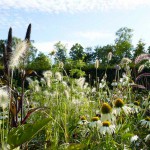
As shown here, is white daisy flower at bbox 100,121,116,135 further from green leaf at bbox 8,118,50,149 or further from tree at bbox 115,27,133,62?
tree at bbox 115,27,133,62

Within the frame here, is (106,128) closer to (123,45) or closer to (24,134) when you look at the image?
(24,134)

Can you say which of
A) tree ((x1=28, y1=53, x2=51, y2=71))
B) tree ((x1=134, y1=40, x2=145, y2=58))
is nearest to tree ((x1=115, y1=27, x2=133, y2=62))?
tree ((x1=134, y1=40, x2=145, y2=58))

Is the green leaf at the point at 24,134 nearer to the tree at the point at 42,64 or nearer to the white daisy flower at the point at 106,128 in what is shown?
the white daisy flower at the point at 106,128

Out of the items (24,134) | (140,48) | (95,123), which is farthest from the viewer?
(140,48)

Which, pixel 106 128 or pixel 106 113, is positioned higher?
pixel 106 113

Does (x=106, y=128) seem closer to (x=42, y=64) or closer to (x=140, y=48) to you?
(x=42, y=64)

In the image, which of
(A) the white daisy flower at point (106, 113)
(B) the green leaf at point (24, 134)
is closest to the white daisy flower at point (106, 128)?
(A) the white daisy flower at point (106, 113)

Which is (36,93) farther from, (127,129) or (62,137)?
(127,129)

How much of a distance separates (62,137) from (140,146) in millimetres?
763

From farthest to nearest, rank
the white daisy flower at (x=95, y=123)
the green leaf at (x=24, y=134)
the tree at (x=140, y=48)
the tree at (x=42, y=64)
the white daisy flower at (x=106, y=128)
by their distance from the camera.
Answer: the tree at (x=140, y=48)
the tree at (x=42, y=64)
the white daisy flower at (x=95, y=123)
the white daisy flower at (x=106, y=128)
the green leaf at (x=24, y=134)

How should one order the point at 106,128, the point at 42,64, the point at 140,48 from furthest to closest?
the point at 140,48 → the point at 42,64 → the point at 106,128

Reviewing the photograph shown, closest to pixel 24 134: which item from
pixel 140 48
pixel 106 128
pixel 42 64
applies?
pixel 106 128

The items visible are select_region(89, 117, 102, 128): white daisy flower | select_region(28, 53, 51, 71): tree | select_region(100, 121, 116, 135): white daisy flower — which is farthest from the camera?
select_region(28, 53, 51, 71): tree

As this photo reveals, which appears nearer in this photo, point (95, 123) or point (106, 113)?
point (106, 113)
